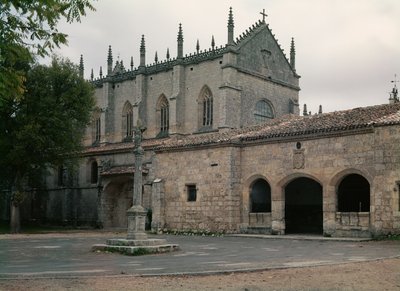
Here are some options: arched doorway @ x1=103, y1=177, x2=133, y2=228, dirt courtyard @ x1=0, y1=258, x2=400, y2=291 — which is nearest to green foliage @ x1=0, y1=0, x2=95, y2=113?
dirt courtyard @ x1=0, y1=258, x2=400, y2=291

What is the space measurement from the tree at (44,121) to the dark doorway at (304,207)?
1401 centimetres

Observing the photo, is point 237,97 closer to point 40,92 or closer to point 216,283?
point 40,92

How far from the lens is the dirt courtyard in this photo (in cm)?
975

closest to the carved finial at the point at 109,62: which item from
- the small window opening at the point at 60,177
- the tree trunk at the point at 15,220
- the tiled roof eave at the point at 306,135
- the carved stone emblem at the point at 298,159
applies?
the small window opening at the point at 60,177

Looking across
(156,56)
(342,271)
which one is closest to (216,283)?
(342,271)

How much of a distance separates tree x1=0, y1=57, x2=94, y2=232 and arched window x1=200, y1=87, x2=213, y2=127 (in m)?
9.13

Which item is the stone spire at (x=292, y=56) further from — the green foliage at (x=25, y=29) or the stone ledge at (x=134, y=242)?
the green foliage at (x=25, y=29)

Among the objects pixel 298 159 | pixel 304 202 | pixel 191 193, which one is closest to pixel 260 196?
pixel 304 202

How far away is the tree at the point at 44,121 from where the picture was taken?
103ft

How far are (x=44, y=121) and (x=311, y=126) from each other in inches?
623

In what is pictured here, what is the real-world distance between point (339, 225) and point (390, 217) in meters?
2.47

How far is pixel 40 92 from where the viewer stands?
1272 inches

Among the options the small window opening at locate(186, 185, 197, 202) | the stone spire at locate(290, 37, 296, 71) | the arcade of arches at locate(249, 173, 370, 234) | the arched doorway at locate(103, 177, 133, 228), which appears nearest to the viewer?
the arcade of arches at locate(249, 173, 370, 234)

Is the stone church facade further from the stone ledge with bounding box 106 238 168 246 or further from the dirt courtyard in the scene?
the dirt courtyard
